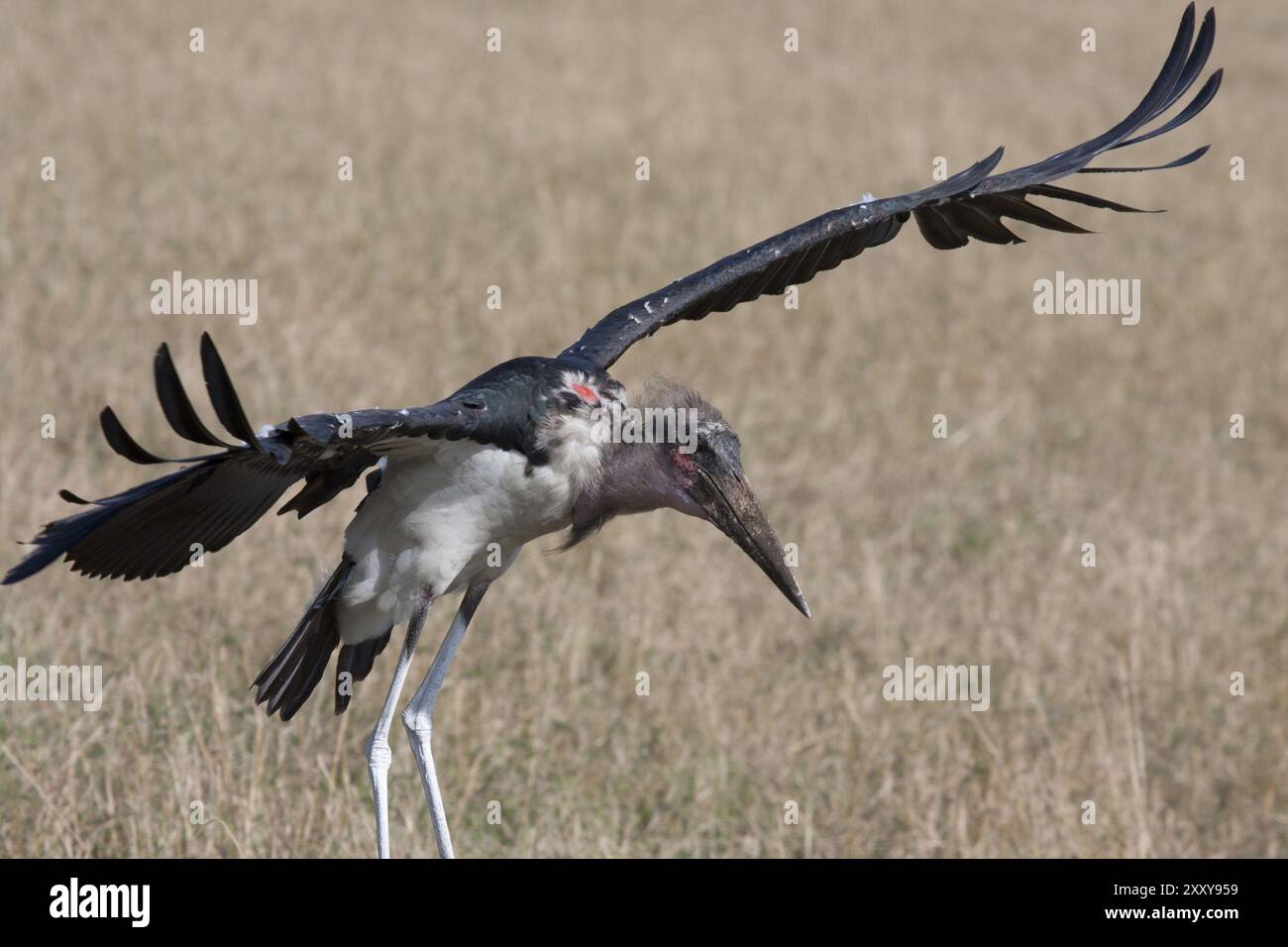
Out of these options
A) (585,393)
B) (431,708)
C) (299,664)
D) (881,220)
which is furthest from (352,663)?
(881,220)

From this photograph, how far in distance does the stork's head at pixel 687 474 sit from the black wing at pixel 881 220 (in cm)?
45

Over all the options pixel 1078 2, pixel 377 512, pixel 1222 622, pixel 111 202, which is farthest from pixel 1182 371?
pixel 1078 2

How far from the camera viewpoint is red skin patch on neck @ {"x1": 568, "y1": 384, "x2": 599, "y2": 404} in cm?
Result: 510

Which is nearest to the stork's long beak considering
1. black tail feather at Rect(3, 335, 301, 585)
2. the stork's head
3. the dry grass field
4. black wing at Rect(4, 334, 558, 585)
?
the stork's head

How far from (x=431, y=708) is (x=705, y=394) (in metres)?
5.41

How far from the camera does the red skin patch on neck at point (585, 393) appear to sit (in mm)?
5102

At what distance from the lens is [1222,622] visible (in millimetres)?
8141

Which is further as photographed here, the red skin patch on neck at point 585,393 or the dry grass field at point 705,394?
the dry grass field at point 705,394

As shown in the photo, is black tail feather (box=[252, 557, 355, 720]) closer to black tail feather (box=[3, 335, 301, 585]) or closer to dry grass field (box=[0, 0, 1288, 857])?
dry grass field (box=[0, 0, 1288, 857])

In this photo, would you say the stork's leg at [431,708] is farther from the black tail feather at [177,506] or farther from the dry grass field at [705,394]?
the black tail feather at [177,506]

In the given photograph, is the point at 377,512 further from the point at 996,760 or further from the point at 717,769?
the point at 996,760

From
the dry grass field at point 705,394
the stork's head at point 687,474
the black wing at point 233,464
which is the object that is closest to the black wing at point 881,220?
the stork's head at point 687,474

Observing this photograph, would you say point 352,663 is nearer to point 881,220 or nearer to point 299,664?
point 299,664

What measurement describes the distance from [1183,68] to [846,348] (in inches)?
230
